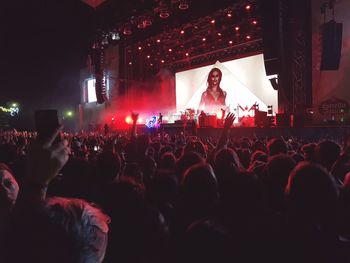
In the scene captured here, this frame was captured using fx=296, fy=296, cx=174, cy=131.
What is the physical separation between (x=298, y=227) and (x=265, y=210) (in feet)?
0.57

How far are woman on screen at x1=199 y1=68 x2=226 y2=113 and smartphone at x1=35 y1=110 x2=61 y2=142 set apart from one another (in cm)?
1733

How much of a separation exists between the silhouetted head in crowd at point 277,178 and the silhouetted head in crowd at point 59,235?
1.55 m

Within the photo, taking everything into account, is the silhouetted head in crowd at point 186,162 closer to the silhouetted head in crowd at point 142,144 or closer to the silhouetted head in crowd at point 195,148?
the silhouetted head in crowd at point 142,144

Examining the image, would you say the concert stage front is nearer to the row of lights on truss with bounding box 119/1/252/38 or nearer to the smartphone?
the row of lights on truss with bounding box 119/1/252/38

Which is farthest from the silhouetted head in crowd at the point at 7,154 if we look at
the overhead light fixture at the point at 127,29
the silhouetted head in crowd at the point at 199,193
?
the overhead light fixture at the point at 127,29

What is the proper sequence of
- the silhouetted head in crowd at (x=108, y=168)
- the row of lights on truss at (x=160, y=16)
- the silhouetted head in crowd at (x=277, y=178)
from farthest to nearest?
the row of lights on truss at (x=160, y=16)
the silhouetted head in crowd at (x=108, y=168)
the silhouetted head in crowd at (x=277, y=178)

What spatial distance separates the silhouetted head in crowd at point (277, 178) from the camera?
7.19 feet

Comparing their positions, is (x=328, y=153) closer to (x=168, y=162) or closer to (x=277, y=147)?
(x=277, y=147)

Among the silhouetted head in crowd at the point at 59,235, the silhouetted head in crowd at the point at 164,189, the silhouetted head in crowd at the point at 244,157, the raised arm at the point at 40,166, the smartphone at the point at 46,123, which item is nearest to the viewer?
the silhouetted head in crowd at the point at 59,235

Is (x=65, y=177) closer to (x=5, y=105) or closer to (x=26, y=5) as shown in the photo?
(x=26, y=5)

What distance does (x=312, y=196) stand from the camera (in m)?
1.53

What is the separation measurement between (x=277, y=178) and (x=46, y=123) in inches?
66.6

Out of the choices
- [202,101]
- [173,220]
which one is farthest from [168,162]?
[202,101]

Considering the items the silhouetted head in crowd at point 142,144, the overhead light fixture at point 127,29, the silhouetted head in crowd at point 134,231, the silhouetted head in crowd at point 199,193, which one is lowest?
the silhouetted head in crowd at point 134,231
